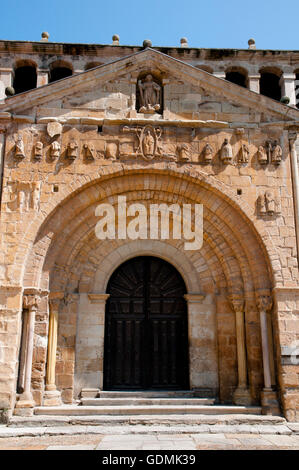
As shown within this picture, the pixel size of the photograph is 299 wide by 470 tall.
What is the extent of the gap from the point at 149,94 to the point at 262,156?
2.93 m

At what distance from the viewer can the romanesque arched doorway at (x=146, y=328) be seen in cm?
1009

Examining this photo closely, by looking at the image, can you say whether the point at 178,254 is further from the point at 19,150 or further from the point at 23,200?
the point at 19,150

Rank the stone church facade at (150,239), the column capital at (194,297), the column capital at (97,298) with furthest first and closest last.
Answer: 1. the column capital at (194,297)
2. the column capital at (97,298)
3. the stone church facade at (150,239)

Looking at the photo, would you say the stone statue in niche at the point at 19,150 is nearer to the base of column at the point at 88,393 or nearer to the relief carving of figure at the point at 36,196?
the relief carving of figure at the point at 36,196

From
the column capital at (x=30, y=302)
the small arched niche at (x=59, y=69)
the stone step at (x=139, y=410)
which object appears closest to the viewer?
the stone step at (x=139, y=410)

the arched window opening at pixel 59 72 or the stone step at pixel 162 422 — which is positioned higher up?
the arched window opening at pixel 59 72

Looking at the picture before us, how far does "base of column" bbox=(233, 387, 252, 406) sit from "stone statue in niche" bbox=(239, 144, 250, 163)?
4823 millimetres

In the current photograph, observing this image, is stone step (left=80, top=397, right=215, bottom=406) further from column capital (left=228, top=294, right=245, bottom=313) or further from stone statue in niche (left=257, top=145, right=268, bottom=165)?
stone statue in niche (left=257, top=145, right=268, bottom=165)

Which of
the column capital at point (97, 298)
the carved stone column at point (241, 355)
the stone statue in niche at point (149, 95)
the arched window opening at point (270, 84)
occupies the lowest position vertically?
the carved stone column at point (241, 355)

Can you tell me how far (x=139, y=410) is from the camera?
358 inches

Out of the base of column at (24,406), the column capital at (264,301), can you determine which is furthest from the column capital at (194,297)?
the base of column at (24,406)

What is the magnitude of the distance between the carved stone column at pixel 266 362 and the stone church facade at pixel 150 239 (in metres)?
0.03

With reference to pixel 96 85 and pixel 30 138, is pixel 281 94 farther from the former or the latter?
pixel 30 138

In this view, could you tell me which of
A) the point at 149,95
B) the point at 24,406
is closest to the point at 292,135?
the point at 149,95
